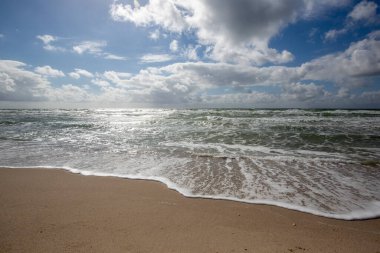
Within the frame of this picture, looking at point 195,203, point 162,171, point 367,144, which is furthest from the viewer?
point 367,144

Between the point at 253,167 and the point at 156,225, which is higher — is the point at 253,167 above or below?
below

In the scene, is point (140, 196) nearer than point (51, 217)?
No

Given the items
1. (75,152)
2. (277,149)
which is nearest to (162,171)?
(75,152)

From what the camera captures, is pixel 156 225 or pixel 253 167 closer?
pixel 156 225

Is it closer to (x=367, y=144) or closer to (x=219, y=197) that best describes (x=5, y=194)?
(x=219, y=197)

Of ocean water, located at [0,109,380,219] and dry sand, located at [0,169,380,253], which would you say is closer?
dry sand, located at [0,169,380,253]

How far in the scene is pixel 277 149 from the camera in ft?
32.7

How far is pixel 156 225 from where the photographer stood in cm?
346

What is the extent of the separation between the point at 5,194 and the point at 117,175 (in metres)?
2.30

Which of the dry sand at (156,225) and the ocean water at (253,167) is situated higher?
the dry sand at (156,225)

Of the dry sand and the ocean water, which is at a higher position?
the dry sand

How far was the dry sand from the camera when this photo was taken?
9.67 feet

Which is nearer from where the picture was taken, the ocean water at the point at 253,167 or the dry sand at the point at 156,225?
the dry sand at the point at 156,225

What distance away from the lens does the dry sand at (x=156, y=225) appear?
295 cm
